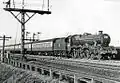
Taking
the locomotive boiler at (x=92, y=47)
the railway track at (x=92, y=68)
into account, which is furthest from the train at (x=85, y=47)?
the railway track at (x=92, y=68)

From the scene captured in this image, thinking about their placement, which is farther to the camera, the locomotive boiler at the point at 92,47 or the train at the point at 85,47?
the train at the point at 85,47

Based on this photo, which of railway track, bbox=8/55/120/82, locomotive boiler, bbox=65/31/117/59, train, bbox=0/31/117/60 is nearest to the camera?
railway track, bbox=8/55/120/82

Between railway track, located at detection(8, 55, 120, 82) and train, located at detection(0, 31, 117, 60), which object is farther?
train, located at detection(0, 31, 117, 60)

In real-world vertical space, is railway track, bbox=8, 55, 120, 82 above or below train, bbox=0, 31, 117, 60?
below

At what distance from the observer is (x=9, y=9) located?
1822cm

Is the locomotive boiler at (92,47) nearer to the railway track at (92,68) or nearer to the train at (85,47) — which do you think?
the train at (85,47)

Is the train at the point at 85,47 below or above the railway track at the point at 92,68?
above

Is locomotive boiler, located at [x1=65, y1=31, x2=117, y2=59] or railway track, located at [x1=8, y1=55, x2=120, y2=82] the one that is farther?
locomotive boiler, located at [x1=65, y1=31, x2=117, y2=59]

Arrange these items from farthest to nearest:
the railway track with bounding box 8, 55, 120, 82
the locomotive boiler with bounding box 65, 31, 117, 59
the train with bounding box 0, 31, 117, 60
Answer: the train with bounding box 0, 31, 117, 60 < the locomotive boiler with bounding box 65, 31, 117, 59 < the railway track with bounding box 8, 55, 120, 82

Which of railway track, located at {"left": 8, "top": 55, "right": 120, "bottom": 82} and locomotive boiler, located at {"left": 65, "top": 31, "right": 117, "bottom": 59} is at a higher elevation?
locomotive boiler, located at {"left": 65, "top": 31, "right": 117, "bottom": 59}

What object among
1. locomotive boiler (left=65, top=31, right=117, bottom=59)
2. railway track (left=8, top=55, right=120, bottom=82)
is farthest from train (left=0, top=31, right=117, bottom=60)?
railway track (left=8, top=55, right=120, bottom=82)

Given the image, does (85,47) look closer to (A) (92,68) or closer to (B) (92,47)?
(B) (92,47)

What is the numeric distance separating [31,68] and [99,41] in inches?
492

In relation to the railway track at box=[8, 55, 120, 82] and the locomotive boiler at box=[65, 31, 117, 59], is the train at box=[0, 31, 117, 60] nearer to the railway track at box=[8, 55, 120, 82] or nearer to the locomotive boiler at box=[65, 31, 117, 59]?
the locomotive boiler at box=[65, 31, 117, 59]
